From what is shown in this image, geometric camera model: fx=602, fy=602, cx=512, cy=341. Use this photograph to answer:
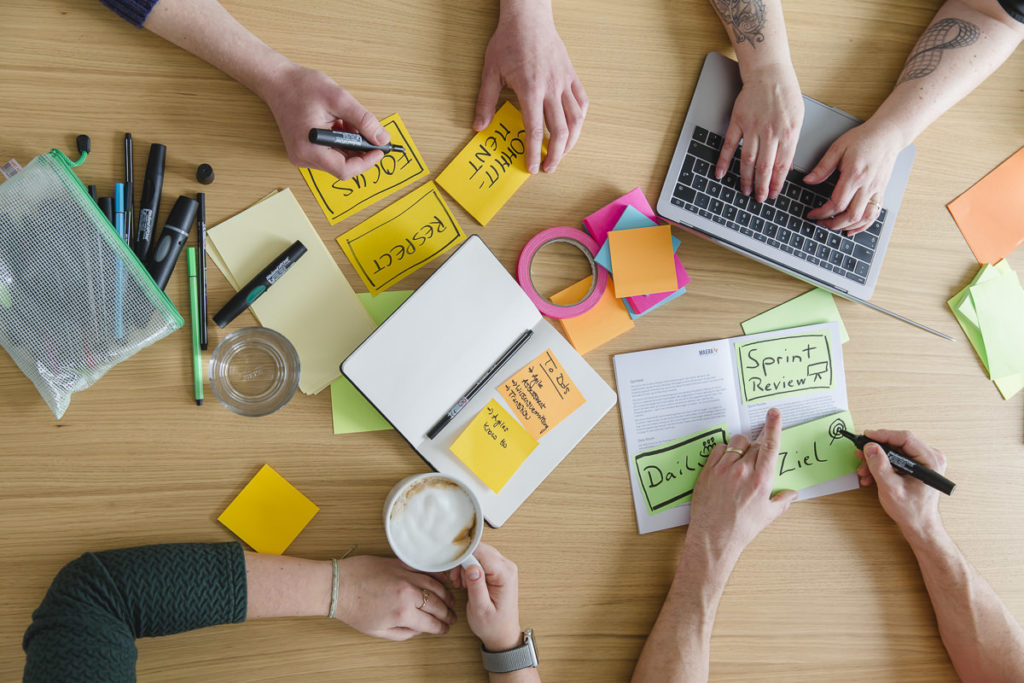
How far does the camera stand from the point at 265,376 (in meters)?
0.87

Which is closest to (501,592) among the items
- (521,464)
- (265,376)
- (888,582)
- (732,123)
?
(521,464)

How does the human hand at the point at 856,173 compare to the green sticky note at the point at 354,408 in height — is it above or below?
above

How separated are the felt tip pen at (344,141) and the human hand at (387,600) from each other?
0.59 m

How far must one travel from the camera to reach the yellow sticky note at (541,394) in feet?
3.01

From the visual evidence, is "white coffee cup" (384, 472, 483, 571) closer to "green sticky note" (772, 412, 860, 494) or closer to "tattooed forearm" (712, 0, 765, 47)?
"green sticky note" (772, 412, 860, 494)

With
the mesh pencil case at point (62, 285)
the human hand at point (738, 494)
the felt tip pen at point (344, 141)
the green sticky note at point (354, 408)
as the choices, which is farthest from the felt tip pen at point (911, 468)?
the mesh pencil case at point (62, 285)

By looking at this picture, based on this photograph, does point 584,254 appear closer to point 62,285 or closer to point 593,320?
point 593,320

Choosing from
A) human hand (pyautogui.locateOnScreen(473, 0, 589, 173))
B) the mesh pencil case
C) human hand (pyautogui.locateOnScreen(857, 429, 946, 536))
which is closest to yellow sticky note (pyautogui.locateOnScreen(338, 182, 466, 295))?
human hand (pyautogui.locateOnScreen(473, 0, 589, 173))

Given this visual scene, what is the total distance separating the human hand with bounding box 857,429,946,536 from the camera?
3.27 ft

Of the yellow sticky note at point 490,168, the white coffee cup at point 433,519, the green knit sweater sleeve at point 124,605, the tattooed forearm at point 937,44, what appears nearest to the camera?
the green knit sweater sleeve at point 124,605

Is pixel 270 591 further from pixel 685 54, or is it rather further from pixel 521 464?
pixel 685 54

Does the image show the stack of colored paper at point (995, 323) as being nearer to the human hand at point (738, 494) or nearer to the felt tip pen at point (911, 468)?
the felt tip pen at point (911, 468)

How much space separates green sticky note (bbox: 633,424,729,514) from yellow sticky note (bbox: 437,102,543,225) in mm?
468

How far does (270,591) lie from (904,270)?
1.15 metres
